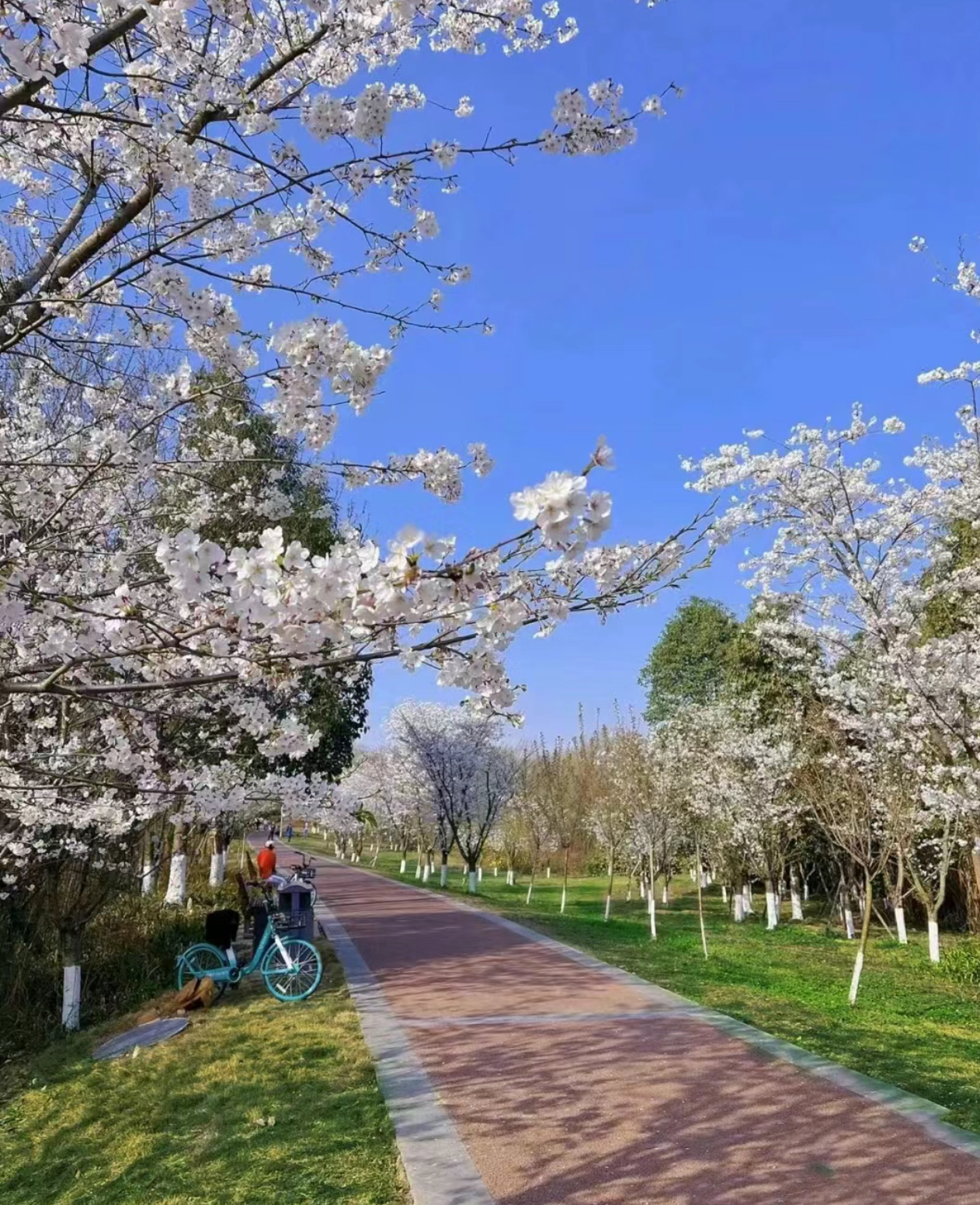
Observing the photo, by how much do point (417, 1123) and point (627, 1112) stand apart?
123 cm

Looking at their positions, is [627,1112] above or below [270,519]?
below

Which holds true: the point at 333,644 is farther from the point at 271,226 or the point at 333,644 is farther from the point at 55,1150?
the point at 55,1150

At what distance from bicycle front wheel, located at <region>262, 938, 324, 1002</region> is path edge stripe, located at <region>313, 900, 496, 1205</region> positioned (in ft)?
1.74

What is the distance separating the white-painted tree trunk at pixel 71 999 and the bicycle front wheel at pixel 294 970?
6.37ft

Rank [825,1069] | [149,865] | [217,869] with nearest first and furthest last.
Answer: [825,1069] < [149,865] < [217,869]

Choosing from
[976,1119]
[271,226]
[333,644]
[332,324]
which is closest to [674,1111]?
[976,1119]

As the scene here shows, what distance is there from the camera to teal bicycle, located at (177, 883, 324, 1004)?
8.63 m

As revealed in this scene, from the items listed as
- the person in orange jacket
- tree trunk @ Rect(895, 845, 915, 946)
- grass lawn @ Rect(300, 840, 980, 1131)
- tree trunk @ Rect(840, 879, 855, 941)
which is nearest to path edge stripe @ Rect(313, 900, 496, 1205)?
grass lawn @ Rect(300, 840, 980, 1131)

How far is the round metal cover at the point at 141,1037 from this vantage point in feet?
24.9

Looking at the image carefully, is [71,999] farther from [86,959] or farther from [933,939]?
[933,939]

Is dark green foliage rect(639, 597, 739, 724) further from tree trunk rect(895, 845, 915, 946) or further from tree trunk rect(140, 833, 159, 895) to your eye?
tree trunk rect(140, 833, 159, 895)

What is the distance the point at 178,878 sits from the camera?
15320mm

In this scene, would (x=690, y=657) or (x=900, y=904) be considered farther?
(x=690, y=657)

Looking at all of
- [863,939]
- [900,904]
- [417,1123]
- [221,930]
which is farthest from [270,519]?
[900,904]
